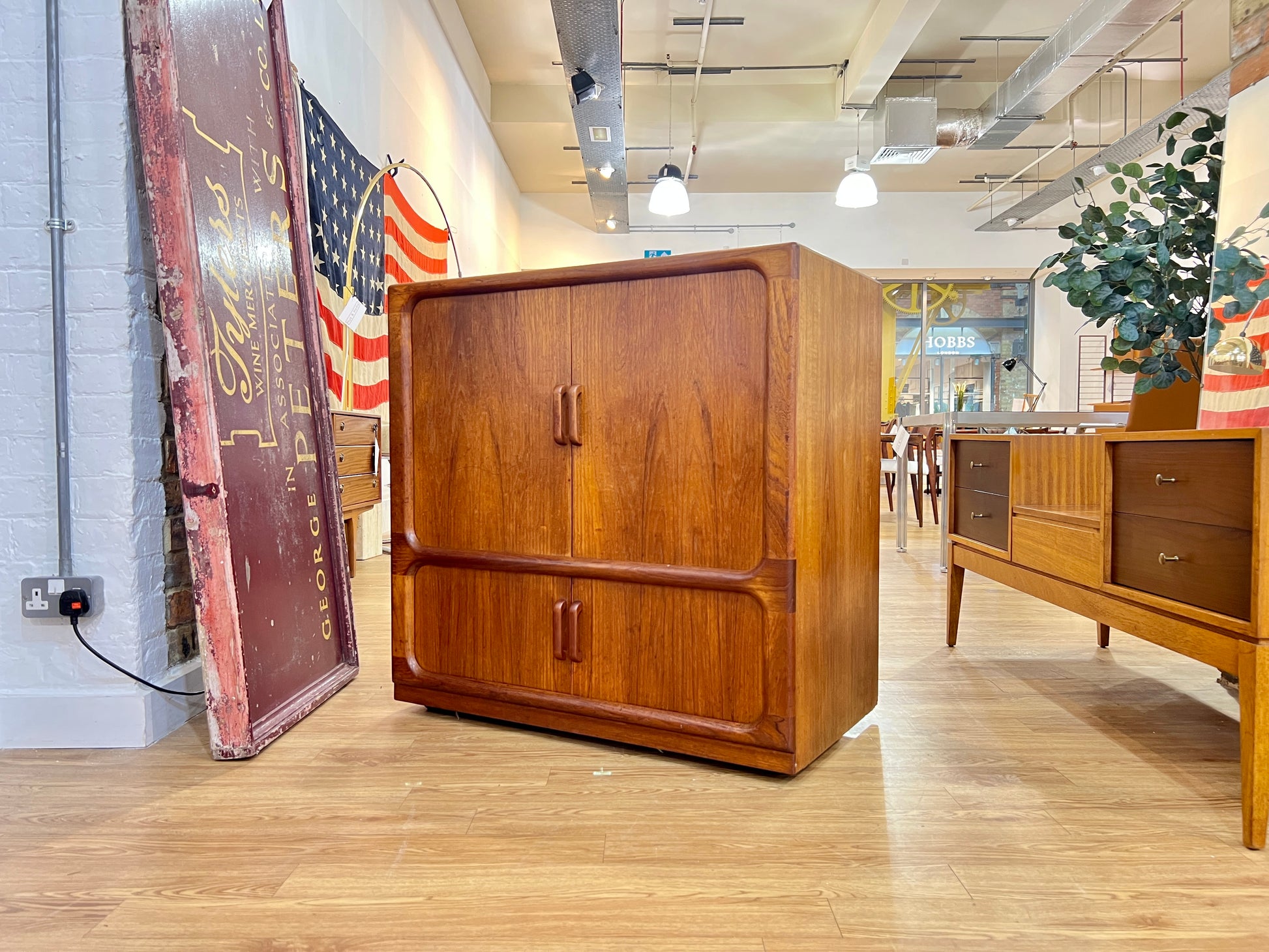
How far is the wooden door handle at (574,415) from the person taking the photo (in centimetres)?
176

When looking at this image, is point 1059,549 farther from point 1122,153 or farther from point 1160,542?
point 1122,153

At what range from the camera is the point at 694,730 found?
5.42 ft

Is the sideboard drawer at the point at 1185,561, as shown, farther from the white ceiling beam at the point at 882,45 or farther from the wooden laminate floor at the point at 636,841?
the white ceiling beam at the point at 882,45

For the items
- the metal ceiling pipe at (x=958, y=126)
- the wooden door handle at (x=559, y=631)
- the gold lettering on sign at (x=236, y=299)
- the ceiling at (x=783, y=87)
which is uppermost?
the ceiling at (x=783, y=87)

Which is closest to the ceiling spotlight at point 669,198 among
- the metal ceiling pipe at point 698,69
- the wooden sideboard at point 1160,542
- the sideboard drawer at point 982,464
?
the metal ceiling pipe at point 698,69

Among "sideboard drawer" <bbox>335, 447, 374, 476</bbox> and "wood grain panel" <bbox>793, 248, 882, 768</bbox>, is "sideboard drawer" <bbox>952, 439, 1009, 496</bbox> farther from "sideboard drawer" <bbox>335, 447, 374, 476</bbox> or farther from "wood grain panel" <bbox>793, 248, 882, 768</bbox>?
"sideboard drawer" <bbox>335, 447, 374, 476</bbox>

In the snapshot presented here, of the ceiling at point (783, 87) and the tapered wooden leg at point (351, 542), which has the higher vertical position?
the ceiling at point (783, 87)

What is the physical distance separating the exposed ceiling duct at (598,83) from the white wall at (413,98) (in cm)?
83

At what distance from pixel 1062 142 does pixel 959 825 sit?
792 centimetres

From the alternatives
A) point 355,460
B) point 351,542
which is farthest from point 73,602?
point 351,542

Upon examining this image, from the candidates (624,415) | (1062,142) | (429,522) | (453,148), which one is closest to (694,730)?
(624,415)

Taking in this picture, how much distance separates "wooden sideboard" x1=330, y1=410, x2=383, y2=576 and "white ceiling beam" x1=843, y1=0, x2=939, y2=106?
4265 mm

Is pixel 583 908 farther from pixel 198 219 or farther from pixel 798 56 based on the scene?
pixel 798 56

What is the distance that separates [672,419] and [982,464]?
4.68ft
